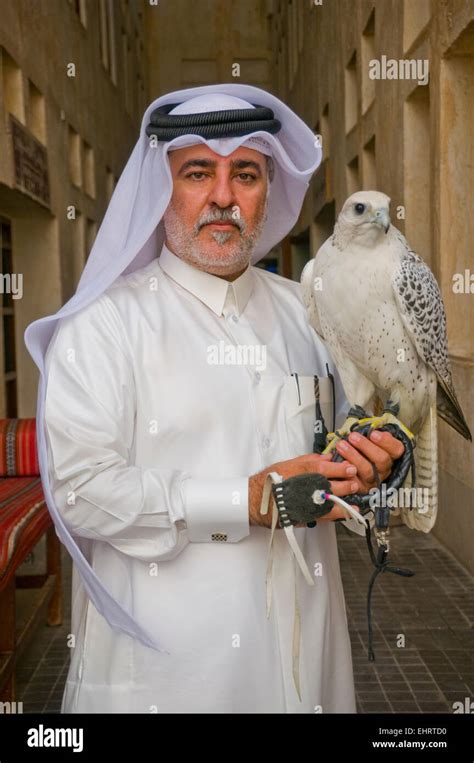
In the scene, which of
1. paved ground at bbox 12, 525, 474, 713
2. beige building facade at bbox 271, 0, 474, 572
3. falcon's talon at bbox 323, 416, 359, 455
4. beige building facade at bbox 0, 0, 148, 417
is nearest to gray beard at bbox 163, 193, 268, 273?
falcon's talon at bbox 323, 416, 359, 455

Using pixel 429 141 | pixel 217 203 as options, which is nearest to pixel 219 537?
pixel 217 203

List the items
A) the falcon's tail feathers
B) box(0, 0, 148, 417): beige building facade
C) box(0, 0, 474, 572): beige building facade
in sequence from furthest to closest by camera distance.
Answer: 1. box(0, 0, 148, 417): beige building facade
2. box(0, 0, 474, 572): beige building facade
3. the falcon's tail feathers

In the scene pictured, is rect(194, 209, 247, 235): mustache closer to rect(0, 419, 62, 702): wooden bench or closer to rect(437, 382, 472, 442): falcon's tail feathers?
rect(437, 382, 472, 442): falcon's tail feathers

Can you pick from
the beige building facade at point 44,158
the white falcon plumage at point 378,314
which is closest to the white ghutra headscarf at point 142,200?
the white falcon plumage at point 378,314

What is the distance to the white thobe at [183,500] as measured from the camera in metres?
1.52

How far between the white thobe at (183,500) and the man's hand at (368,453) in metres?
0.22

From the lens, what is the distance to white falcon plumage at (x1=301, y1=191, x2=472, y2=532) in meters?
1.71

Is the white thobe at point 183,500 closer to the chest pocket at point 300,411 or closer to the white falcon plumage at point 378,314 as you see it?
the chest pocket at point 300,411

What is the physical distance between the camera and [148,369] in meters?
1.65

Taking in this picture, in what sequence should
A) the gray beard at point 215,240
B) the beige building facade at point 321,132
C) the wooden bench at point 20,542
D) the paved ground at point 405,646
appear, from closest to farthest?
the gray beard at point 215,240 → the wooden bench at point 20,542 → the paved ground at point 405,646 → the beige building facade at point 321,132

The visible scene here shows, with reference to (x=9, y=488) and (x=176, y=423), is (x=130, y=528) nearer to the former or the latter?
(x=176, y=423)

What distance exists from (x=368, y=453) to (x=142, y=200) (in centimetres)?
72

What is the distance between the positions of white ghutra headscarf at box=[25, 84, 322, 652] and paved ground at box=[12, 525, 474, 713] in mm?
1965

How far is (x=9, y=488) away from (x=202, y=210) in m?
2.34
